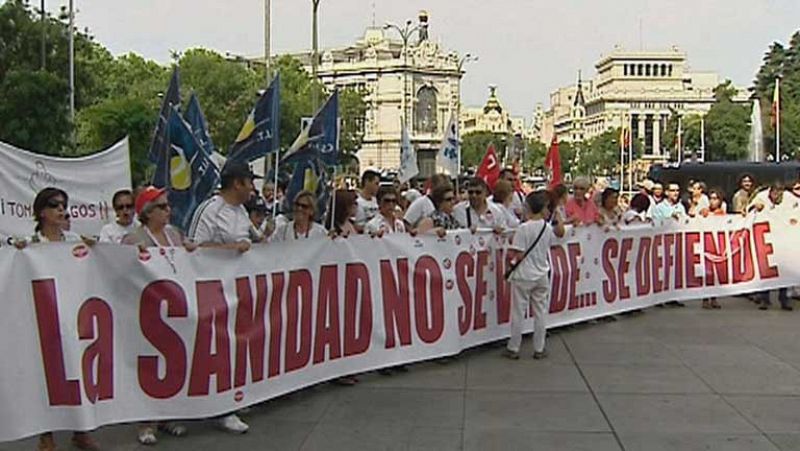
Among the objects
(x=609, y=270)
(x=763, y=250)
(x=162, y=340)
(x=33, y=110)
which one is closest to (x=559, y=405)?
(x=162, y=340)

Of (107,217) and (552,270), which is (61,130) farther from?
(552,270)

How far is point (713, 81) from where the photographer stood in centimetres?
19438

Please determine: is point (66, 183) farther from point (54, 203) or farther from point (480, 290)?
point (54, 203)

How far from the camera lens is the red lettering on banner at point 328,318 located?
28.1 ft

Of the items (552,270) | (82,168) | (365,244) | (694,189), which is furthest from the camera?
(694,189)

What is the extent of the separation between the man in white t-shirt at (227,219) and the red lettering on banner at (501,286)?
3857 millimetres

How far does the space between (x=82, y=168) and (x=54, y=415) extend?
287 inches

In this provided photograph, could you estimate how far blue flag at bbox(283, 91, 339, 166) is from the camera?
9.55 m

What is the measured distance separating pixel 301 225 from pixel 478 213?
278 centimetres

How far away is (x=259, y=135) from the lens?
8906 millimetres

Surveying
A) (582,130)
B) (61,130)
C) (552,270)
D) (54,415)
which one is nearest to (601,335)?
(552,270)

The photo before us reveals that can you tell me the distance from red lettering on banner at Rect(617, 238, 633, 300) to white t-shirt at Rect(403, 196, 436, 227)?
3433mm

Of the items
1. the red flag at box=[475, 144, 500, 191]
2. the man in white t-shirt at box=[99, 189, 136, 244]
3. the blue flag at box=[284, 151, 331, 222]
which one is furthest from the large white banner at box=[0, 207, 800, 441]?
the red flag at box=[475, 144, 500, 191]

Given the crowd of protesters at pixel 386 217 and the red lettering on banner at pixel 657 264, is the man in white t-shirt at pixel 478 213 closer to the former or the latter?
the crowd of protesters at pixel 386 217
